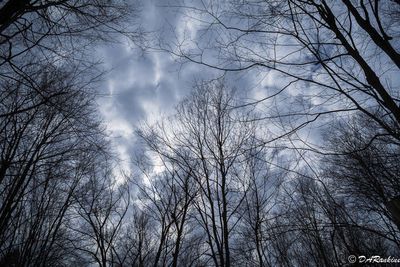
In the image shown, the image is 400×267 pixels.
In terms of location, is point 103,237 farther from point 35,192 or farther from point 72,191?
point 35,192

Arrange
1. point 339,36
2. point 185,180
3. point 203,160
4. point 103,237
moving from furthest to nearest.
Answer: point 103,237
point 185,180
point 203,160
point 339,36

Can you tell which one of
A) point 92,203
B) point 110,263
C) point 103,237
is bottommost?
point 110,263

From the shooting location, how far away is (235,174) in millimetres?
8141

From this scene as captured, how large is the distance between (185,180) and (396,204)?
7.16m

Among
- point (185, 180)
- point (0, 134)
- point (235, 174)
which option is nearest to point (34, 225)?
point (0, 134)

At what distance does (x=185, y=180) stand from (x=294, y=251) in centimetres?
1812

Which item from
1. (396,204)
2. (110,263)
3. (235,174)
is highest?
(235,174)

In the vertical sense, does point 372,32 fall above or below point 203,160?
below

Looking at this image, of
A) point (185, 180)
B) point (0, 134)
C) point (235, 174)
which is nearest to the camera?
point (0, 134)

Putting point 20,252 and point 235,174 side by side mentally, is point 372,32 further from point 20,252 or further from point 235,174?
point 20,252

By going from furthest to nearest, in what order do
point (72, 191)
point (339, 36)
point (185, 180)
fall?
point (72, 191), point (185, 180), point (339, 36)

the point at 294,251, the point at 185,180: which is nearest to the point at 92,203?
the point at 185,180

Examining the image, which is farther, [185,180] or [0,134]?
[185,180]

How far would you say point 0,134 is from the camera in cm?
578
